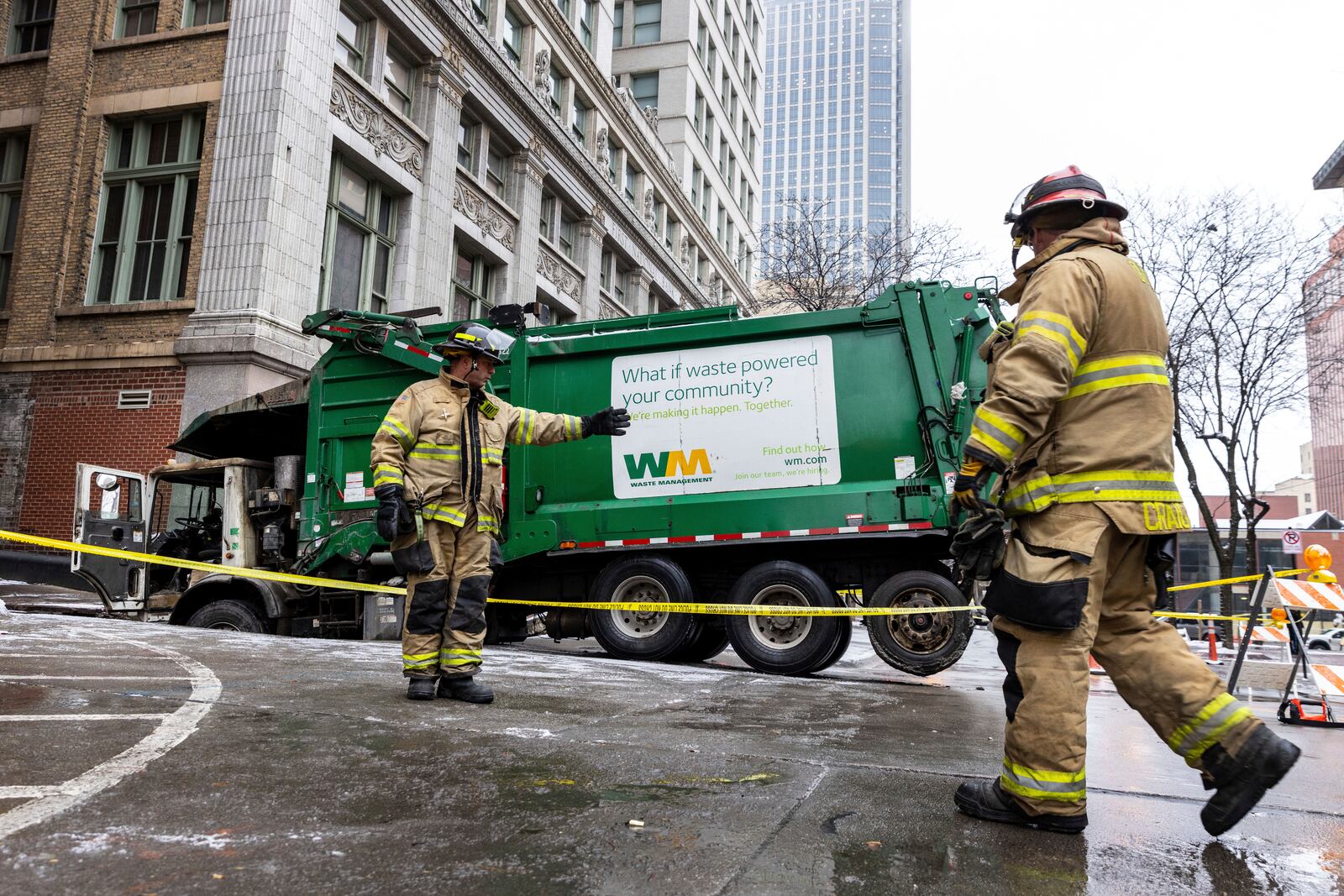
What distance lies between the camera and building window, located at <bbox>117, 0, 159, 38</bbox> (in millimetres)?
15227

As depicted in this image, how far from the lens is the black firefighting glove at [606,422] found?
17.2ft

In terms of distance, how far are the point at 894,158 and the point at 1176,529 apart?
151631mm

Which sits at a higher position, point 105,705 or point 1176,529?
point 1176,529

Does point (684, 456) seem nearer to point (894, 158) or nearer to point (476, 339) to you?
point (476, 339)

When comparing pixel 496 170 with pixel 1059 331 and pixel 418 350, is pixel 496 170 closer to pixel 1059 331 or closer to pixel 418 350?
pixel 418 350

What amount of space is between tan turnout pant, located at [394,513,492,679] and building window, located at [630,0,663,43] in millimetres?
32398

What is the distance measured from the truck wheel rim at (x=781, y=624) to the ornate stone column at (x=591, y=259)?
18.1 metres

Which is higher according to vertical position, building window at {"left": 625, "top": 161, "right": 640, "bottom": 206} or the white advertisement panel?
building window at {"left": 625, "top": 161, "right": 640, "bottom": 206}

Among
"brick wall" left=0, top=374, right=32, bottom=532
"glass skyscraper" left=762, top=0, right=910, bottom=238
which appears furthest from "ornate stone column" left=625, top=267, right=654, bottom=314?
"glass skyscraper" left=762, top=0, right=910, bottom=238

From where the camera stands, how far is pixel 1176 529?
280 cm

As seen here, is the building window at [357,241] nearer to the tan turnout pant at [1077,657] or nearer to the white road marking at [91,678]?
the white road marking at [91,678]

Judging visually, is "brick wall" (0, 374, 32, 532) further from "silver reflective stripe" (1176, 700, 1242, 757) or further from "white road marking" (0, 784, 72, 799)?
"silver reflective stripe" (1176, 700, 1242, 757)

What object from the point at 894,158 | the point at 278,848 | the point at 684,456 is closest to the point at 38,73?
the point at 684,456

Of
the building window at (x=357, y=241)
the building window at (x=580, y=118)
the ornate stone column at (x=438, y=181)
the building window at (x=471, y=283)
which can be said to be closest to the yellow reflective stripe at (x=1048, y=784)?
the building window at (x=357, y=241)
